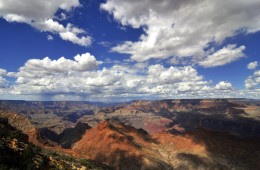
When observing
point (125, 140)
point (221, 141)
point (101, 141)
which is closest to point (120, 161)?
point (125, 140)

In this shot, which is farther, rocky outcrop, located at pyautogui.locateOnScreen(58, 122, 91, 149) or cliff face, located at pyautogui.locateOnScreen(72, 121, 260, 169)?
rocky outcrop, located at pyautogui.locateOnScreen(58, 122, 91, 149)

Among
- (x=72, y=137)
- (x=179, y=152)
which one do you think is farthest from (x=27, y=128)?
(x=179, y=152)

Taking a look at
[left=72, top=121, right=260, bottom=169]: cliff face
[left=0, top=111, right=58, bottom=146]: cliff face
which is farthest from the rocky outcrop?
[left=72, top=121, right=260, bottom=169]: cliff face

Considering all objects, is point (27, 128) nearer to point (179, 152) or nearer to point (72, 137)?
point (72, 137)

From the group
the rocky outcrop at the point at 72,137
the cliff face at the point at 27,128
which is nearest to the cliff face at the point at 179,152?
the cliff face at the point at 27,128

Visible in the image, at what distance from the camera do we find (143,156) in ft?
244

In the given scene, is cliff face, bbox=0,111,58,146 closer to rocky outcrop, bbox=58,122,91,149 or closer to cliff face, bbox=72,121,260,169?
cliff face, bbox=72,121,260,169

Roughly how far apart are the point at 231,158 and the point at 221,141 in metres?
14.8

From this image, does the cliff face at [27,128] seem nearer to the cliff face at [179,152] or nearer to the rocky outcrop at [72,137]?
the cliff face at [179,152]

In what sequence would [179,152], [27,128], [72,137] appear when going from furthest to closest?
[72,137], [27,128], [179,152]

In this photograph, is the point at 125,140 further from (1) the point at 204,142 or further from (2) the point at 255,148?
(2) the point at 255,148

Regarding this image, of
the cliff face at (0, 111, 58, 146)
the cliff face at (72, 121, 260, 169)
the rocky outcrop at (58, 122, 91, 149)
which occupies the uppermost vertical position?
the cliff face at (0, 111, 58, 146)

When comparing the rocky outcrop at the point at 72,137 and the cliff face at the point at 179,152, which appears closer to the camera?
the cliff face at the point at 179,152

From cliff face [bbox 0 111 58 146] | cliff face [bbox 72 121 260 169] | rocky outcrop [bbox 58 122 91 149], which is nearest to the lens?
cliff face [bbox 72 121 260 169]
